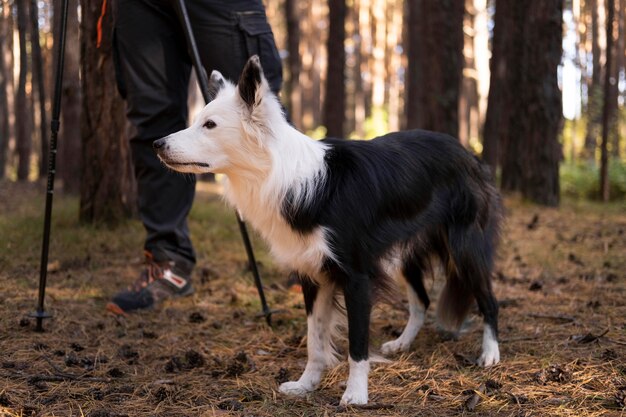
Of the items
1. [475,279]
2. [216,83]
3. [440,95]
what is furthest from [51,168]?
[440,95]

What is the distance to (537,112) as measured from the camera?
9.48 metres

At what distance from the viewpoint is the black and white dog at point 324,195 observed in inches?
117

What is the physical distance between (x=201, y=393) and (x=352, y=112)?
5267cm

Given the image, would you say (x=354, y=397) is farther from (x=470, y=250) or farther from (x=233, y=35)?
(x=233, y=35)

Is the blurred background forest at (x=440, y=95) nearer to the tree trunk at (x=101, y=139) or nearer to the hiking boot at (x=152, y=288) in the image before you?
the tree trunk at (x=101, y=139)

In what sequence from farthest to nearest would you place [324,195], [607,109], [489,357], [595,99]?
[595,99], [607,109], [489,357], [324,195]

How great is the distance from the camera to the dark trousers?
4.11 m

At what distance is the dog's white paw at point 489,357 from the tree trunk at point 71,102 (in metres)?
6.42

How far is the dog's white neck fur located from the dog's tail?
937 mm

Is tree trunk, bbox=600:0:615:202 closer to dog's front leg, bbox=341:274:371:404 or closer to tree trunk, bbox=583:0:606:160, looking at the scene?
tree trunk, bbox=583:0:606:160

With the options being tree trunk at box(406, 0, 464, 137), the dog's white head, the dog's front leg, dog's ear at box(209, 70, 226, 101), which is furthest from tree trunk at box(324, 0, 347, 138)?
the dog's front leg

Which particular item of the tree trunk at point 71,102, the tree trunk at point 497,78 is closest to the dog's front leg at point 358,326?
the tree trunk at point 71,102

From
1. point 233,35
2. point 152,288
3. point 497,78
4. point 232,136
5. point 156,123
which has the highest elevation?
point 233,35

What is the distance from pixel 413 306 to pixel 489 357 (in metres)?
0.63
